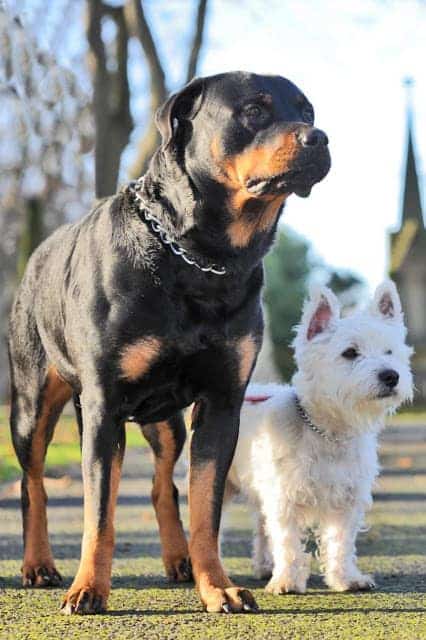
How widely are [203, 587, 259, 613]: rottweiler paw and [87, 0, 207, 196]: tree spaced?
39.0 ft

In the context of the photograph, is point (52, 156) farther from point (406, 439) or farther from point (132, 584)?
point (132, 584)

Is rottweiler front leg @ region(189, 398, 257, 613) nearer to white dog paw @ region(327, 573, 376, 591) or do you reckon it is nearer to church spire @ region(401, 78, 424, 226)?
white dog paw @ region(327, 573, 376, 591)

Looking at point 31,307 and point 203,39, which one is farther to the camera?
point 203,39

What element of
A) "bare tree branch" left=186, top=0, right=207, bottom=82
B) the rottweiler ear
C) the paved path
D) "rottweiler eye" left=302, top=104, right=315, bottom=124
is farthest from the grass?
"bare tree branch" left=186, top=0, right=207, bottom=82

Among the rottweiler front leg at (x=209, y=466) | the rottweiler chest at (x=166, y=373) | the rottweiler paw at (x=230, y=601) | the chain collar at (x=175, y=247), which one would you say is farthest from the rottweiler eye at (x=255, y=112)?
the rottweiler paw at (x=230, y=601)

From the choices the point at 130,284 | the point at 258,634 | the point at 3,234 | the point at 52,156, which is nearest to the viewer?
the point at 258,634

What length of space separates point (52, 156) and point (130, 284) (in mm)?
23177

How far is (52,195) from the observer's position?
3225 centimetres

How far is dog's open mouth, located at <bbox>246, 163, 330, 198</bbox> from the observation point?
4.41 meters

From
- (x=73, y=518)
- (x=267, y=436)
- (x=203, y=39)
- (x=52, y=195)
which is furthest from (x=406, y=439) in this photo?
(x=52, y=195)

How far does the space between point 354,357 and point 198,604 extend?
150 centimetres

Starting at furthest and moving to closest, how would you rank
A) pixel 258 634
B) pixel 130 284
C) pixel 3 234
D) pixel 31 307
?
pixel 3 234
pixel 31 307
pixel 130 284
pixel 258 634

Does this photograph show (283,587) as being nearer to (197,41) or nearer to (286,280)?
(197,41)

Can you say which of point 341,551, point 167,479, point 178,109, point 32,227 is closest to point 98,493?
point 167,479
